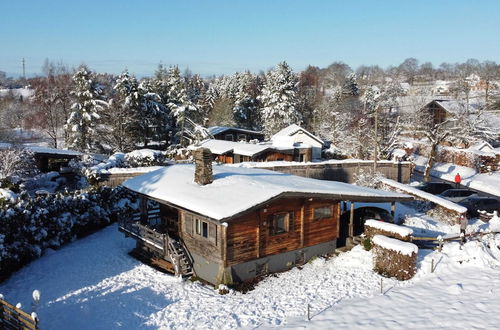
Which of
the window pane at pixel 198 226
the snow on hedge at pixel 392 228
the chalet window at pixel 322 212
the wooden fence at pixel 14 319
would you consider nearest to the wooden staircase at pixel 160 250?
the window pane at pixel 198 226

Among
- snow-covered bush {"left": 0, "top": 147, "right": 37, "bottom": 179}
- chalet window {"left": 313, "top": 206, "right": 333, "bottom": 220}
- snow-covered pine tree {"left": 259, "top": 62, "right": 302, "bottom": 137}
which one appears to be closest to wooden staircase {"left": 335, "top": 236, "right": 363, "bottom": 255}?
chalet window {"left": 313, "top": 206, "right": 333, "bottom": 220}

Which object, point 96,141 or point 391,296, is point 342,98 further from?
point 391,296

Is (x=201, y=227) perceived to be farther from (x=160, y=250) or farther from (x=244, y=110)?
(x=244, y=110)

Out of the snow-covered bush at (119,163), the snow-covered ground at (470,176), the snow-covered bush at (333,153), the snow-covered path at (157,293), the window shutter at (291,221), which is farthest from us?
the snow-covered bush at (333,153)

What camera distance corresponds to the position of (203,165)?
20453 millimetres

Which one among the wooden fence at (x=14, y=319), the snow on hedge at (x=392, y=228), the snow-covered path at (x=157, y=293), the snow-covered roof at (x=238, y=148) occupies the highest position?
the snow-covered roof at (x=238, y=148)

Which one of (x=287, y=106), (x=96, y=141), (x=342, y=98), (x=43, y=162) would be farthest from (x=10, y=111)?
(x=342, y=98)

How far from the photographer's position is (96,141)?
49.8 metres

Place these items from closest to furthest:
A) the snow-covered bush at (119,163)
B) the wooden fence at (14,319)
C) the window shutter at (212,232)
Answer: the wooden fence at (14,319)
the window shutter at (212,232)
the snow-covered bush at (119,163)

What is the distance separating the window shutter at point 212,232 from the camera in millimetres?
18008

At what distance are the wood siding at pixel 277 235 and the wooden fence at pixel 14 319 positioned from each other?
7.94m

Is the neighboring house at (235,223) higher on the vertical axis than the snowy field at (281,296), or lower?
higher

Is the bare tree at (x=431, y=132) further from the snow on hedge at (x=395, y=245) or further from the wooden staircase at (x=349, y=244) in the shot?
the snow on hedge at (x=395, y=245)

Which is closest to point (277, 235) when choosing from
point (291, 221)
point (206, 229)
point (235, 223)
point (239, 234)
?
point (291, 221)
